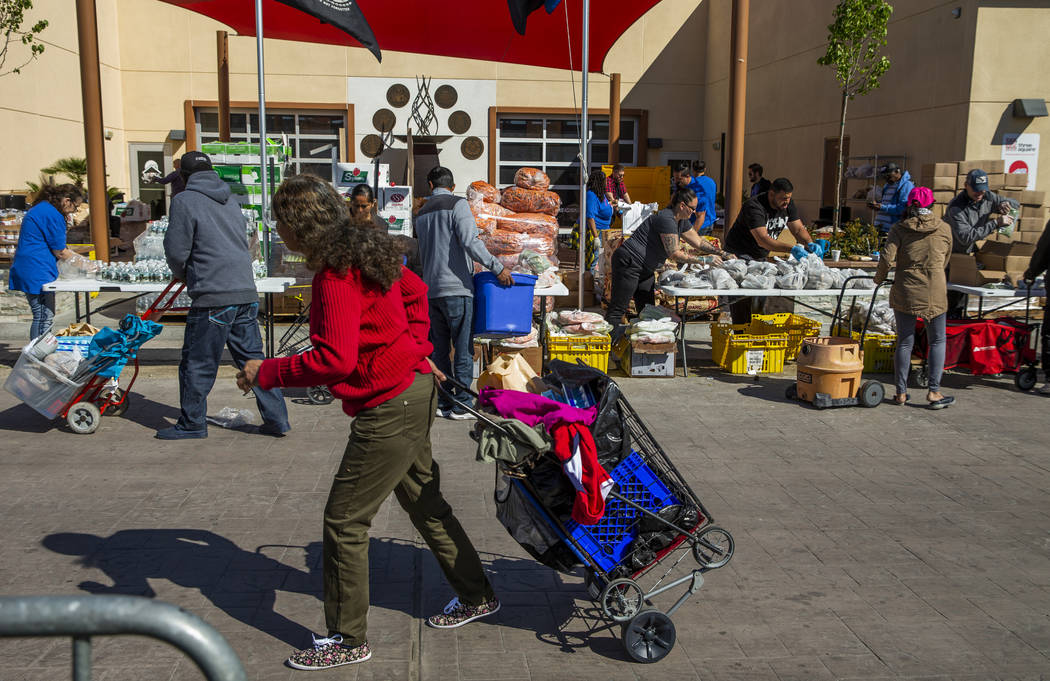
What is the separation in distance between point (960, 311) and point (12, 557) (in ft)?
28.8

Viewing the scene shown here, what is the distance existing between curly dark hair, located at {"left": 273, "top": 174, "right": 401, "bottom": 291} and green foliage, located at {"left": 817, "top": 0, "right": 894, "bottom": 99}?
40.6 ft

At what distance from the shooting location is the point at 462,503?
5.36 meters

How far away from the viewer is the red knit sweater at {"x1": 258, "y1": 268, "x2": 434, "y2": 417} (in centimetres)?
321

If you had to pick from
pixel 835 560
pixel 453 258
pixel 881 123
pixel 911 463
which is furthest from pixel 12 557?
pixel 881 123

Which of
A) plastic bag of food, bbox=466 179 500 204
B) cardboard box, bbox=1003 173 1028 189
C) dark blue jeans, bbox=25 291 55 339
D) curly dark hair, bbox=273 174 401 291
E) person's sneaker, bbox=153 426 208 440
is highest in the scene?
cardboard box, bbox=1003 173 1028 189

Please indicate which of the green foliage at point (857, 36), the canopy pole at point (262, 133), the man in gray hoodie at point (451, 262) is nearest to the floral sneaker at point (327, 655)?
the man in gray hoodie at point (451, 262)

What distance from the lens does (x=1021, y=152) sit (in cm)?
1312

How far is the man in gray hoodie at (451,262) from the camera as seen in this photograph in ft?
23.0

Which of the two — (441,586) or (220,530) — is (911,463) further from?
(220,530)

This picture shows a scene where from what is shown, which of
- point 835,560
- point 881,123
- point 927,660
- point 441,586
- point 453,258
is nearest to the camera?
point 927,660

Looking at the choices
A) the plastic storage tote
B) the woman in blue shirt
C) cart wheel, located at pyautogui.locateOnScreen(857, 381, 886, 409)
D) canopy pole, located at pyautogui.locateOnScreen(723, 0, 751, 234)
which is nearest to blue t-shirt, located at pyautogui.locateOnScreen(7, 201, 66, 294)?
the woman in blue shirt

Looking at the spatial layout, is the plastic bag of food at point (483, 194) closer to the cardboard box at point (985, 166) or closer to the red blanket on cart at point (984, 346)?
the red blanket on cart at point (984, 346)

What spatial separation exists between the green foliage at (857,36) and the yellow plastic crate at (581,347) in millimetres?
8220

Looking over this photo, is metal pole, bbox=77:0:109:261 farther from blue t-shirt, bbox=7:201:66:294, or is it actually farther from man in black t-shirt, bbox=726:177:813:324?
man in black t-shirt, bbox=726:177:813:324
